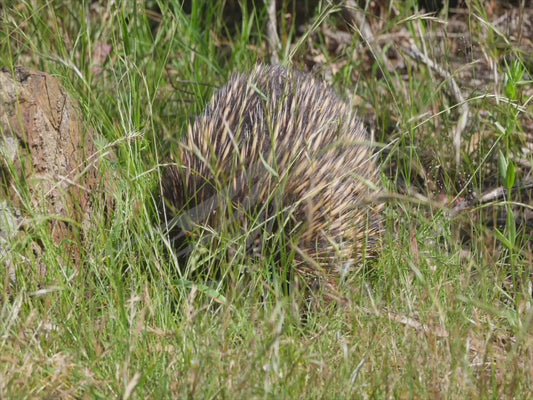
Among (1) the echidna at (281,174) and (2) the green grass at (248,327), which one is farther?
(1) the echidna at (281,174)

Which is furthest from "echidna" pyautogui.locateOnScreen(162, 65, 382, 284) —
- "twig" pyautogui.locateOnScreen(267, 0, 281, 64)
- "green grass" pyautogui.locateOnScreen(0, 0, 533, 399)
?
"twig" pyautogui.locateOnScreen(267, 0, 281, 64)

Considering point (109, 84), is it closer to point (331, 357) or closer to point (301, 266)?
point (301, 266)

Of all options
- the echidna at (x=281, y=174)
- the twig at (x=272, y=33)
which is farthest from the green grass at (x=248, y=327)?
the twig at (x=272, y=33)

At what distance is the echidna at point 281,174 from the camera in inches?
88.4

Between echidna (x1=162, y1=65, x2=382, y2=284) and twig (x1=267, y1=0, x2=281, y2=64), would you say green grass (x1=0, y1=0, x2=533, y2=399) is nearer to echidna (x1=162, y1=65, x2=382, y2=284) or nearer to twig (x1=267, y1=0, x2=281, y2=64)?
echidna (x1=162, y1=65, x2=382, y2=284)

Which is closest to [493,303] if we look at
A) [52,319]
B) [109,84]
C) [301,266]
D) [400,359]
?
[400,359]

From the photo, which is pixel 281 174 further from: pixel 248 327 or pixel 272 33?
pixel 272 33

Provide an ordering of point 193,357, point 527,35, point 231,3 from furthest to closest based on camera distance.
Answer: point 231,3, point 527,35, point 193,357

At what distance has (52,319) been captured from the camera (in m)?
1.85

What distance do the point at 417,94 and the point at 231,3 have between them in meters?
1.31

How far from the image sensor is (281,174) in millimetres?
2404

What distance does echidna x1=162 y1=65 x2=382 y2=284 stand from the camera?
2.24 m

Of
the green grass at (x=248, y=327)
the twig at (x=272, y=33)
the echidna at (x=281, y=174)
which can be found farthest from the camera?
the twig at (x=272, y=33)

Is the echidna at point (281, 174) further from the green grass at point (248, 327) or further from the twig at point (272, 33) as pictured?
the twig at point (272, 33)
